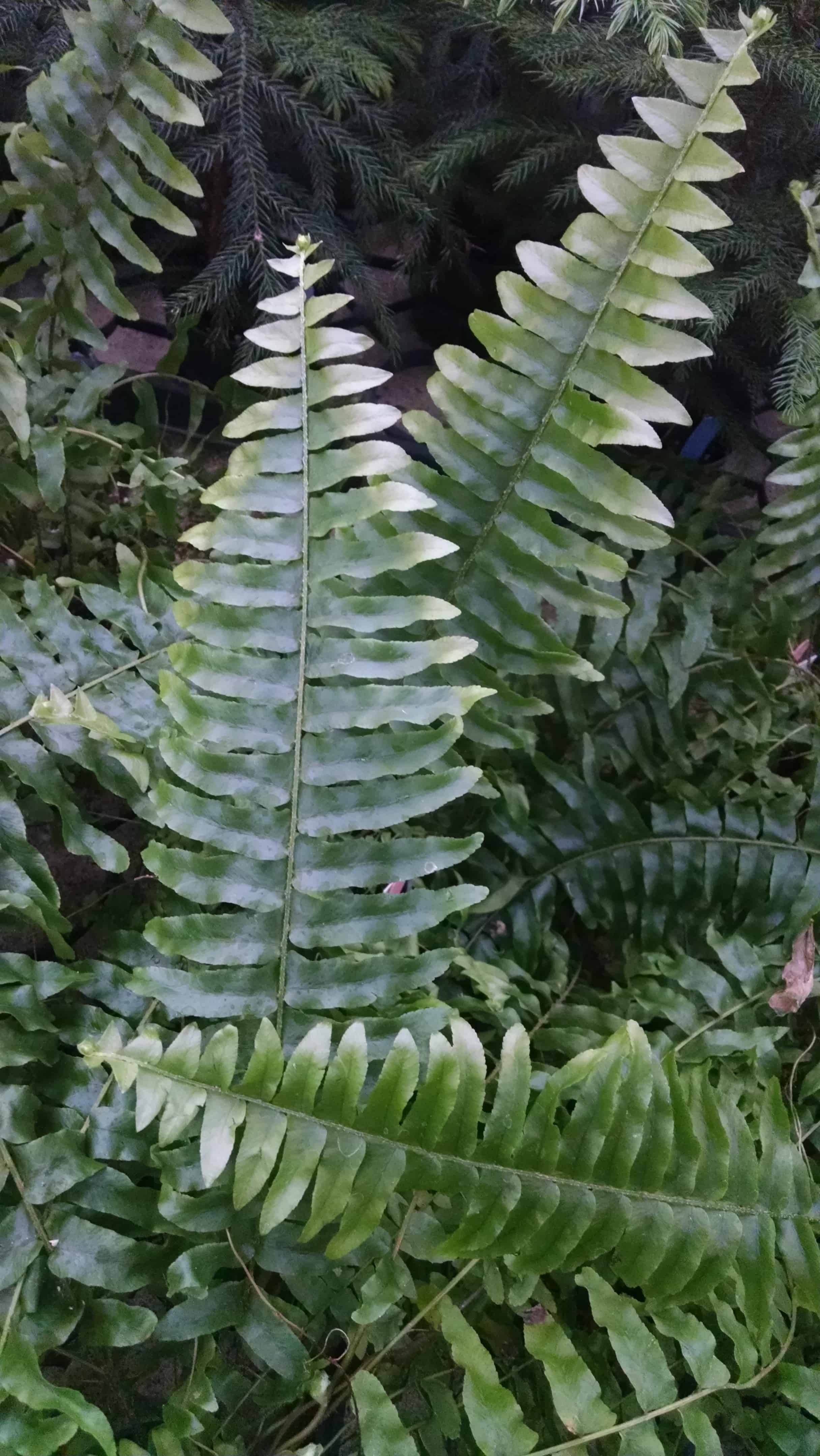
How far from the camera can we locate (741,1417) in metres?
0.73

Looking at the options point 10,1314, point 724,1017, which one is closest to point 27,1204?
point 10,1314

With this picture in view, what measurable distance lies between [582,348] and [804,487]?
45cm

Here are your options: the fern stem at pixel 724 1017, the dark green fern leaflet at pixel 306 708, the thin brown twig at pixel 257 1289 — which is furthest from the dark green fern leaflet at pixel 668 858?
the thin brown twig at pixel 257 1289

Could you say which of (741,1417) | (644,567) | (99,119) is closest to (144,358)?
(99,119)

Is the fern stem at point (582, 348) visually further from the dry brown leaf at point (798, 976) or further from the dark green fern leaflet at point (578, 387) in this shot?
the dry brown leaf at point (798, 976)

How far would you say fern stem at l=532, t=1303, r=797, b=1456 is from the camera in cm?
63

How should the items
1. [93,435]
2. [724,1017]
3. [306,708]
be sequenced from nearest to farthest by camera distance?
[306,708] → [724,1017] → [93,435]

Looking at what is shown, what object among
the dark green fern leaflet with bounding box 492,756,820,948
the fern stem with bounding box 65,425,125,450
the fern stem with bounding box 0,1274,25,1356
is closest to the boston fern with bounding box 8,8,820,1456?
the fern stem with bounding box 0,1274,25,1356

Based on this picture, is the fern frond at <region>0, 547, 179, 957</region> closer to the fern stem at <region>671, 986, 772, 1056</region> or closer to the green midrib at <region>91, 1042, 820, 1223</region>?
the green midrib at <region>91, 1042, 820, 1223</region>

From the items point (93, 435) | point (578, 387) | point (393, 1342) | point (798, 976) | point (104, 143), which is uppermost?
point (104, 143)

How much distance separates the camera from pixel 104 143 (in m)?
0.99

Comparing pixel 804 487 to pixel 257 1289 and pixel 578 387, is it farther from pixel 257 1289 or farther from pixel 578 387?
pixel 257 1289

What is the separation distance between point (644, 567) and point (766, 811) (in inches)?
13.9

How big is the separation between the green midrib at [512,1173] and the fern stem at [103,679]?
37cm
